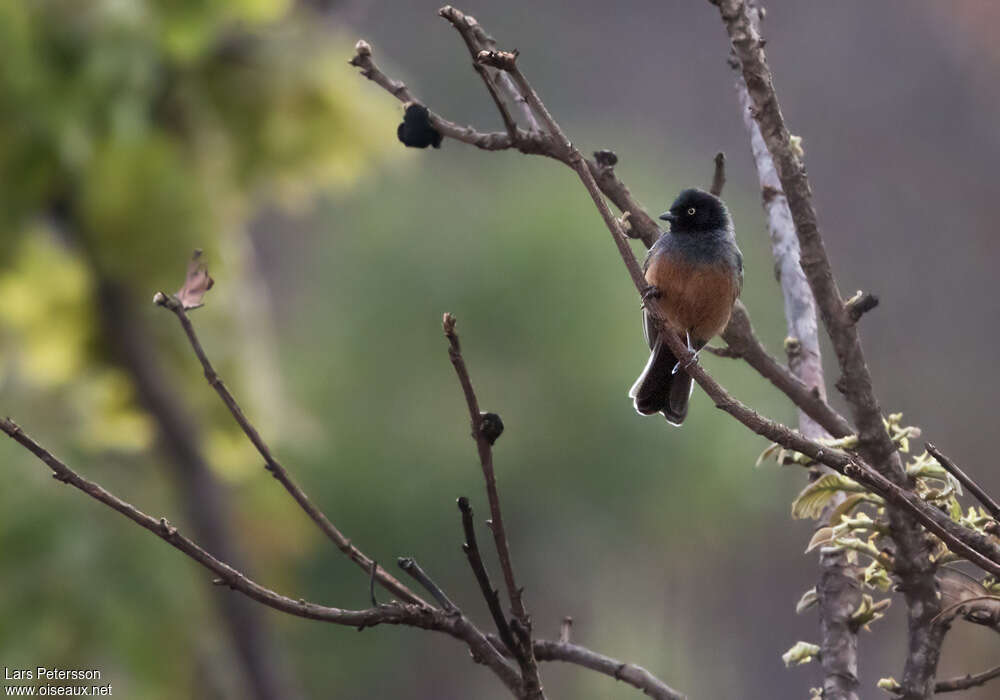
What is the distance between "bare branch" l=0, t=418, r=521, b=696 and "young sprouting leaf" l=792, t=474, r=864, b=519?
0.58 m

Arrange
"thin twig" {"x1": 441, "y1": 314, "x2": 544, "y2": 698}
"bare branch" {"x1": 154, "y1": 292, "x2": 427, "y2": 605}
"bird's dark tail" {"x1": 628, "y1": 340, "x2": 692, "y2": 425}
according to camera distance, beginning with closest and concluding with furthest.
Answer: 1. "thin twig" {"x1": 441, "y1": 314, "x2": 544, "y2": 698}
2. "bare branch" {"x1": 154, "y1": 292, "x2": 427, "y2": 605}
3. "bird's dark tail" {"x1": 628, "y1": 340, "x2": 692, "y2": 425}

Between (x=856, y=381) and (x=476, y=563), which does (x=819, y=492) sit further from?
(x=476, y=563)

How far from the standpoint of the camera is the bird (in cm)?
308

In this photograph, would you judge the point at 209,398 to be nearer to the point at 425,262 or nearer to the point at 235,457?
the point at 235,457

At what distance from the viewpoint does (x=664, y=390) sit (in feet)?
10.6

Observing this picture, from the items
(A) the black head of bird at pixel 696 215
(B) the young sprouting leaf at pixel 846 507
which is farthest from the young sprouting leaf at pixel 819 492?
(A) the black head of bird at pixel 696 215

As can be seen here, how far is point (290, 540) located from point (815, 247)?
406 inches

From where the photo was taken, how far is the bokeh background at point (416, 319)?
7117 millimetres

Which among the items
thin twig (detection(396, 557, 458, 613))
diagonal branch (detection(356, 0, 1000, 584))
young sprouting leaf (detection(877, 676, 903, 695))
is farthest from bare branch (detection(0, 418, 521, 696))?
young sprouting leaf (detection(877, 676, 903, 695))

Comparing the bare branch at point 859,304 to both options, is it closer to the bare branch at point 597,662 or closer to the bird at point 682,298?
the bare branch at point 597,662

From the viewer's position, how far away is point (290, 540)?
461 inches

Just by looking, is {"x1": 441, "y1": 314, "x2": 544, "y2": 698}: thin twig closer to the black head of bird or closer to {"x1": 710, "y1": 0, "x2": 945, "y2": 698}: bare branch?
{"x1": 710, "y1": 0, "x2": 945, "y2": 698}: bare branch

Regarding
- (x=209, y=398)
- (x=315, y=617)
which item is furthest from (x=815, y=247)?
(x=209, y=398)

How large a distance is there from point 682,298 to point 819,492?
1277mm
